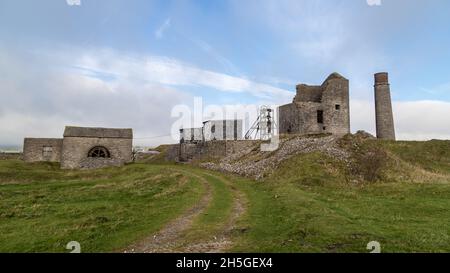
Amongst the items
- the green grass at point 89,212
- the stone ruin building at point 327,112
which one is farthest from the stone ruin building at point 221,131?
the green grass at point 89,212

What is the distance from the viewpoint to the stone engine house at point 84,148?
53.7 meters

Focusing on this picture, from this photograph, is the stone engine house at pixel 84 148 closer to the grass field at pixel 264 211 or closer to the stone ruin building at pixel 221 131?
the stone ruin building at pixel 221 131

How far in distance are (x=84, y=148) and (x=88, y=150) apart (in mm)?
667

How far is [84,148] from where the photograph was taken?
5459 centimetres

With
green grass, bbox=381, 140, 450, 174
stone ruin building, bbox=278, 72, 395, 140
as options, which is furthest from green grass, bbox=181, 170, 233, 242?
stone ruin building, bbox=278, 72, 395, 140

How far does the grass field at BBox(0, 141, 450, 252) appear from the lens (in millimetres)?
12164

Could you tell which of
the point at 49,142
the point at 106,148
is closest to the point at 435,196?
the point at 106,148

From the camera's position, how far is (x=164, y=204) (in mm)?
20531

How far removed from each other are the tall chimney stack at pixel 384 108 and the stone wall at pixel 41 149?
48.5 m

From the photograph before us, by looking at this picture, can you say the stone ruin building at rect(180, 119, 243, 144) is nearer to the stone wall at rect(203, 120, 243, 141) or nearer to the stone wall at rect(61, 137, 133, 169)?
the stone wall at rect(203, 120, 243, 141)

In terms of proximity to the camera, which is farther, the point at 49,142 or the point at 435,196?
the point at 49,142

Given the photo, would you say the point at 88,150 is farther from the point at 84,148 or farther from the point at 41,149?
the point at 41,149
